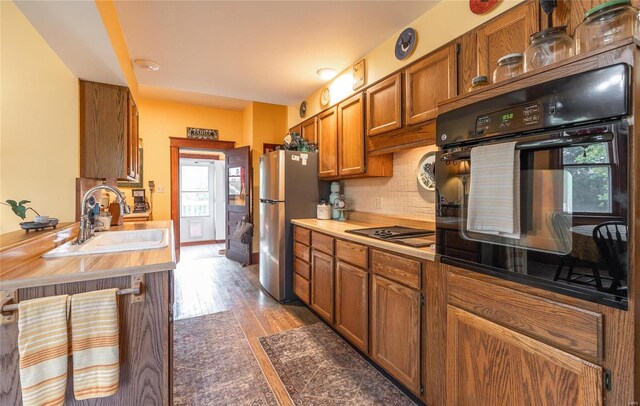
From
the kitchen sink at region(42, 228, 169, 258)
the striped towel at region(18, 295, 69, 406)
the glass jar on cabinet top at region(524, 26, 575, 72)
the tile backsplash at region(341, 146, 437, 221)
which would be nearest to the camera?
the striped towel at region(18, 295, 69, 406)

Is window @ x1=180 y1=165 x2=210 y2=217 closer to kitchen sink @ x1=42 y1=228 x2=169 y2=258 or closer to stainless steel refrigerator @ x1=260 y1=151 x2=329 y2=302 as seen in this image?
stainless steel refrigerator @ x1=260 y1=151 x2=329 y2=302

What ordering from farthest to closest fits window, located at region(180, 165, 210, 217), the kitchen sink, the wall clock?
window, located at region(180, 165, 210, 217)
the wall clock
the kitchen sink

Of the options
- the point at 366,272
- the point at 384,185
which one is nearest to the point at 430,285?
the point at 366,272

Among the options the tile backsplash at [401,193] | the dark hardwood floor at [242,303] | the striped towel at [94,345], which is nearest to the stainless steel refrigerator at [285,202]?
the dark hardwood floor at [242,303]

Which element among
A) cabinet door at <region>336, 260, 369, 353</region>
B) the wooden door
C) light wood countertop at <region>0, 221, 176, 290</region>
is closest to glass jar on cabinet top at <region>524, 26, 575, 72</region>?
cabinet door at <region>336, 260, 369, 353</region>

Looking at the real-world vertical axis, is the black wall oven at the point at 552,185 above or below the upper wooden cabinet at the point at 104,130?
below

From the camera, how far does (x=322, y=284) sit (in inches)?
101

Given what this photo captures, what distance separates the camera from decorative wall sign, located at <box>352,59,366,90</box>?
8.62ft

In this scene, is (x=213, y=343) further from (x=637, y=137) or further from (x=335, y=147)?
(x=637, y=137)

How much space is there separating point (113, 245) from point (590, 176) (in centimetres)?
208

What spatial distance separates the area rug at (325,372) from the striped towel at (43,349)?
117 cm

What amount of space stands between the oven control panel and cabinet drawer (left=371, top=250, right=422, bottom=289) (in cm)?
75

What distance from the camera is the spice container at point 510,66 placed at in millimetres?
1232

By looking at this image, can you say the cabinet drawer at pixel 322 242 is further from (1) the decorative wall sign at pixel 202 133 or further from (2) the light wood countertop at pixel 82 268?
(1) the decorative wall sign at pixel 202 133
